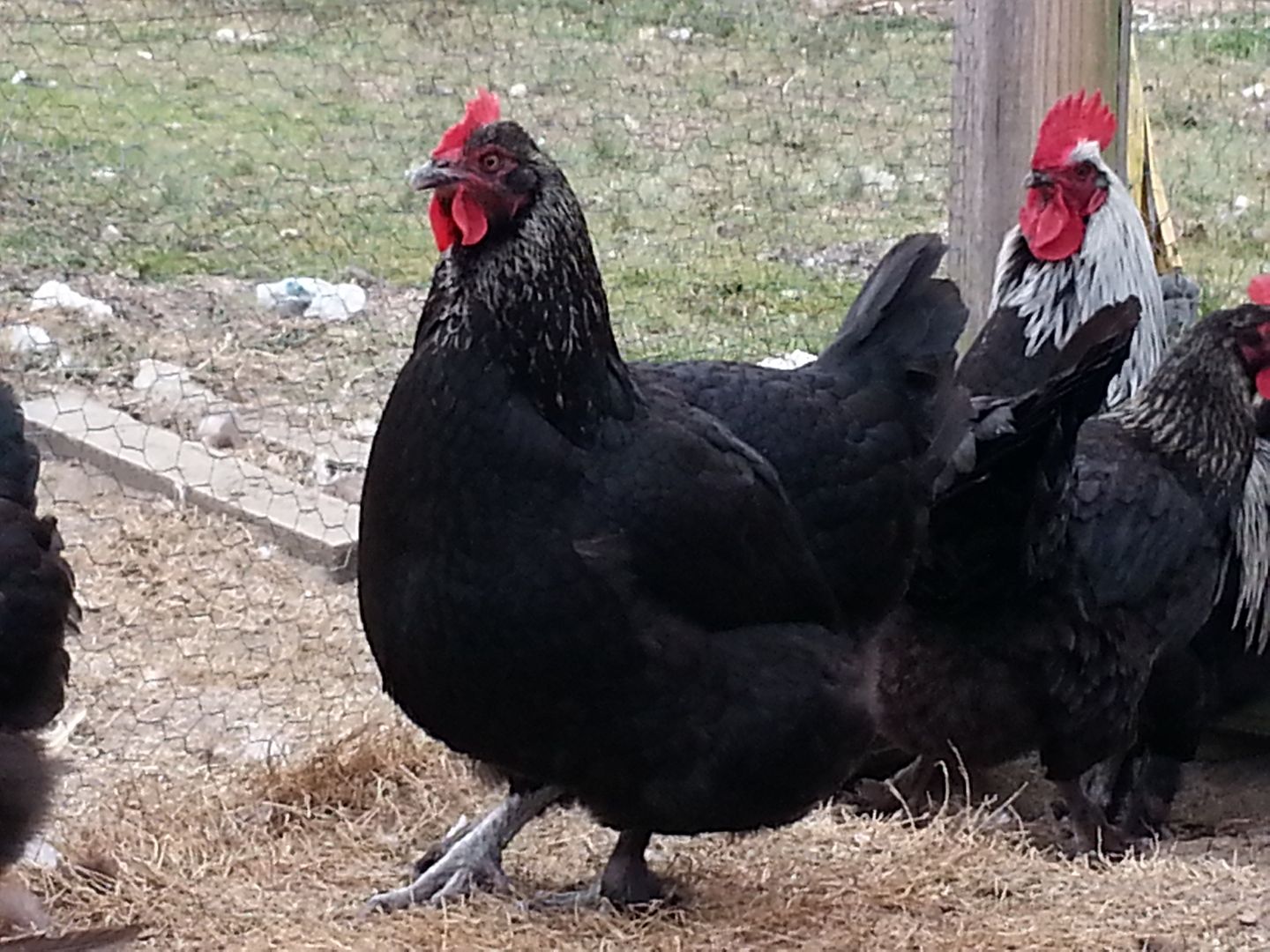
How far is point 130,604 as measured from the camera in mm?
4793

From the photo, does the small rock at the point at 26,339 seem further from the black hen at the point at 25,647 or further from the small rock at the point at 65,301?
the black hen at the point at 25,647

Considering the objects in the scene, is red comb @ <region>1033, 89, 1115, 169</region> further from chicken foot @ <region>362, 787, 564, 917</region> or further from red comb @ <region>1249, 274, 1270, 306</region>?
chicken foot @ <region>362, 787, 564, 917</region>

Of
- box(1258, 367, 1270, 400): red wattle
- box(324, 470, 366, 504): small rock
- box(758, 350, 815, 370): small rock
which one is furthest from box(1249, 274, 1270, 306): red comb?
box(324, 470, 366, 504): small rock

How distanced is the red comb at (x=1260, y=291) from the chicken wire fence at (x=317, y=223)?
3.40ft

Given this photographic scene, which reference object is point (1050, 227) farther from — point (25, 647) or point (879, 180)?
point (879, 180)

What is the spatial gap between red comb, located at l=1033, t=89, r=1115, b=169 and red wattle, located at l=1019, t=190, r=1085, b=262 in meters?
A: 0.18

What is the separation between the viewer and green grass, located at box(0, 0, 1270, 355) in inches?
279

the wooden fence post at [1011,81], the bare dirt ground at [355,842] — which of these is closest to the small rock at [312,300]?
the bare dirt ground at [355,842]

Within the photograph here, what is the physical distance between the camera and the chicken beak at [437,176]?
2.86 meters

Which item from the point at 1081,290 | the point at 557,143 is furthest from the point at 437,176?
the point at 557,143

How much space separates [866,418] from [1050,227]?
126cm

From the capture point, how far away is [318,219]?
24.4 ft

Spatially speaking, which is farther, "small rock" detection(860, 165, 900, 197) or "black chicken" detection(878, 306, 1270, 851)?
"small rock" detection(860, 165, 900, 197)

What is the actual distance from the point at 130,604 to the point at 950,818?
2.32 metres
